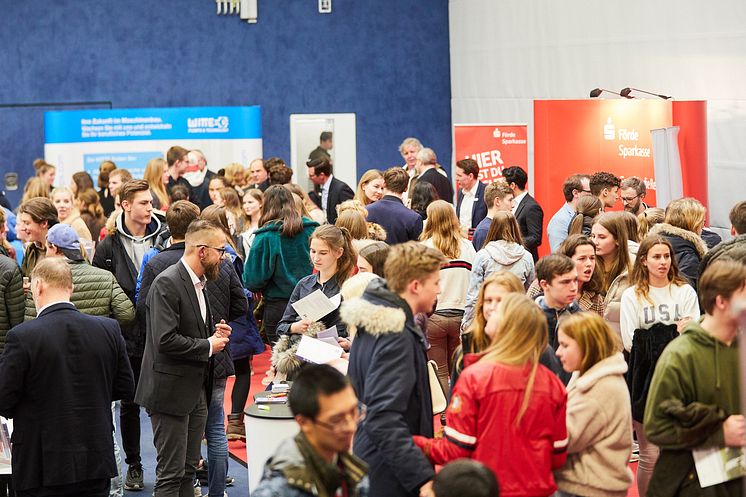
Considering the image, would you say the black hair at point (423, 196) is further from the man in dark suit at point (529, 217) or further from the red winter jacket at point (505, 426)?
the red winter jacket at point (505, 426)

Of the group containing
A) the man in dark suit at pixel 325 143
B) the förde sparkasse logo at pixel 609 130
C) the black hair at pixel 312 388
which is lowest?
the black hair at pixel 312 388

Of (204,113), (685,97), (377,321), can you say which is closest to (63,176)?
(204,113)

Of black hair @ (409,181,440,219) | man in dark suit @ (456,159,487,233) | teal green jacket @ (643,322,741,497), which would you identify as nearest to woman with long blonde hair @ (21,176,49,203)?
black hair @ (409,181,440,219)

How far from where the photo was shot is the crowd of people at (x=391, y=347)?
350 centimetres

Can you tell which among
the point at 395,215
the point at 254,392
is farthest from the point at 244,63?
the point at 254,392

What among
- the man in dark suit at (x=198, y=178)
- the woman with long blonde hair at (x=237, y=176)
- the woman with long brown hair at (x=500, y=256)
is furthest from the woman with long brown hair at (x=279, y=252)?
the woman with long blonde hair at (x=237, y=176)

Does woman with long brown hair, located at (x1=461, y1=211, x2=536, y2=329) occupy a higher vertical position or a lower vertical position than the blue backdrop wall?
lower

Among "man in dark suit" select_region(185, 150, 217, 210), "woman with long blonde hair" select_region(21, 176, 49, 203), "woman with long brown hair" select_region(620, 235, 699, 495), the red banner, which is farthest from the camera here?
"man in dark suit" select_region(185, 150, 217, 210)

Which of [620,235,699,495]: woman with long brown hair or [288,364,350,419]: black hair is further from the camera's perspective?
[620,235,699,495]: woman with long brown hair

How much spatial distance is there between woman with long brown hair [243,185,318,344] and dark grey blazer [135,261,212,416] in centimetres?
183

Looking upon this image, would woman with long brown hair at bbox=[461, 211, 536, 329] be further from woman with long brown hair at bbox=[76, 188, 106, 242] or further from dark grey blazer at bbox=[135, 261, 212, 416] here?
woman with long brown hair at bbox=[76, 188, 106, 242]

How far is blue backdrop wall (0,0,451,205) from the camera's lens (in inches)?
596

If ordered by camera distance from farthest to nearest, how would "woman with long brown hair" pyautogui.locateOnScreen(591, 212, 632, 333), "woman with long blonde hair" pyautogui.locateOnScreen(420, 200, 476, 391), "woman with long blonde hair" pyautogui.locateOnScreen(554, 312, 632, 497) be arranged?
1. "woman with long blonde hair" pyautogui.locateOnScreen(420, 200, 476, 391)
2. "woman with long brown hair" pyautogui.locateOnScreen(591, 212, 632, 333)
3. "woman with long blonde hair" pyautogui.locateOnScreen(554, 312, 632, 497)

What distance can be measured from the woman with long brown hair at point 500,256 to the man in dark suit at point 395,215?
1427mm
